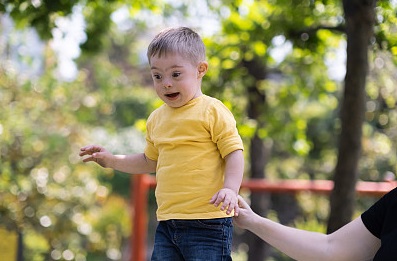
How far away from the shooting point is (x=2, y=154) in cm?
681

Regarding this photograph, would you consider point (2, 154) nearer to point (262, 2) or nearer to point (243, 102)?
point (243, 102)

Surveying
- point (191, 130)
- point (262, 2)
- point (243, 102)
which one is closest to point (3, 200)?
point (243, 102)

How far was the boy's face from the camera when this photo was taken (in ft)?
7.61

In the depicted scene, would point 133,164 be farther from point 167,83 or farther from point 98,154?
point 167,83

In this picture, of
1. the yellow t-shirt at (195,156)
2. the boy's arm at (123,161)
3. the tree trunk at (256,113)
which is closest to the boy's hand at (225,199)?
the yellow t-shirt at (195,156)

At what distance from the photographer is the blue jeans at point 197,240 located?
2.33m

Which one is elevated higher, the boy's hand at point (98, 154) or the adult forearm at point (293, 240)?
the boy's hand at point (98, 154)

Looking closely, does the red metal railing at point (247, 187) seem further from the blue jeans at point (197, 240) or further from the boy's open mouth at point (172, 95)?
the boy's open mouth at point (172, 95)

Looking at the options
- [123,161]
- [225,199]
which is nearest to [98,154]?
[123,161]

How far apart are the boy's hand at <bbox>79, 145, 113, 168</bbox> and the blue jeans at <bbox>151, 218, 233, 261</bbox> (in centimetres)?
36

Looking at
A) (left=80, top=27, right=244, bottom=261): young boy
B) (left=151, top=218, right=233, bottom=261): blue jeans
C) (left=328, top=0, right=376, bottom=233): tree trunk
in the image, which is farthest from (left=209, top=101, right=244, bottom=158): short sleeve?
(left=328, top=0, right=376, bottom=233): tree trunk

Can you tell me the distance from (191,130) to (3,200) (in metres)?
4.38

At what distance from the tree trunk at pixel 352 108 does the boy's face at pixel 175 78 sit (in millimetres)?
1651

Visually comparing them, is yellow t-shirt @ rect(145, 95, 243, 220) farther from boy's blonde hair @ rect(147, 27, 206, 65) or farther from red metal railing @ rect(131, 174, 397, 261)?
red metal railing @ rect(131, 174, 397, 261)
